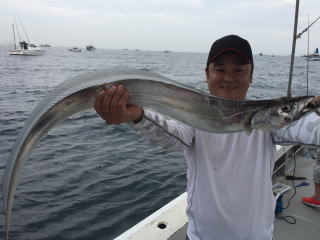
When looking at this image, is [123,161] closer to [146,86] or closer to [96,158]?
[96,158]

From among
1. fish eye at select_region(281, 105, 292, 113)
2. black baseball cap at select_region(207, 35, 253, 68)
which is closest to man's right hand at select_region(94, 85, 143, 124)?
black baseball cap at select_region(207, 35, 253, 68)

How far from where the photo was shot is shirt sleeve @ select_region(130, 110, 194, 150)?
2.44 m

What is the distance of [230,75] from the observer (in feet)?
8.83

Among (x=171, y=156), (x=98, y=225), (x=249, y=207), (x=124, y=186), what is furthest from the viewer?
(x=171, y=156)

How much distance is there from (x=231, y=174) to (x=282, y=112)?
615 millimetres

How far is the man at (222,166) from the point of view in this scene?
235cm

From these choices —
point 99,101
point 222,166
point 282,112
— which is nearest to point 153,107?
point 99,101

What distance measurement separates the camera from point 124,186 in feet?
25.6

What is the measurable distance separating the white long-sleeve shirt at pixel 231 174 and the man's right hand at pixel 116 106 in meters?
0.11

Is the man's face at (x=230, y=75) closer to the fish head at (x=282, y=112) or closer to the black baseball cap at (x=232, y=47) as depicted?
the black baseball cap at (x=232, y=47)

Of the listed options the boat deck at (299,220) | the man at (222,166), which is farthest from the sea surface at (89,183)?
the man at (222,166)

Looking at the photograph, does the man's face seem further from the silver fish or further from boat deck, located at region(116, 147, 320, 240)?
boat deck, located at region(116, 147, 320, 240)

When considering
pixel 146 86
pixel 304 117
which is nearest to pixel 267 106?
pixel 304 117

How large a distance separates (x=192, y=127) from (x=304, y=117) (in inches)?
35.0
